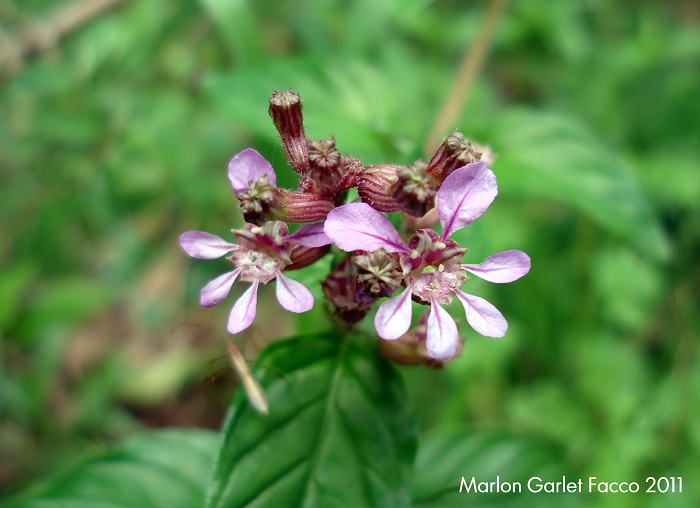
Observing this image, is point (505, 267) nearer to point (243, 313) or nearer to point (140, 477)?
point (243, 313)

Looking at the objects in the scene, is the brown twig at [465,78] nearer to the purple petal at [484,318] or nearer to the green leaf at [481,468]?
the green leaf at [481,468]

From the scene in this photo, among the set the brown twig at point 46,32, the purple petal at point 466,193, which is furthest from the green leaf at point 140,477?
the brown twig at point 46,32

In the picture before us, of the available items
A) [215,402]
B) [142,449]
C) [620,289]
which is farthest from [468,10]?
[142,449]

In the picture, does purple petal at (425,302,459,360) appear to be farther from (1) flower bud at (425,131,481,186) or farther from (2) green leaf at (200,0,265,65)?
(2) green leaf at (200,0,265,65)

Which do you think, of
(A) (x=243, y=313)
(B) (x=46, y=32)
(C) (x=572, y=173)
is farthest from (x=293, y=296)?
(B) (x=46, y=32)

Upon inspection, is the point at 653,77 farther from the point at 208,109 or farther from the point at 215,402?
the point at 215,402
